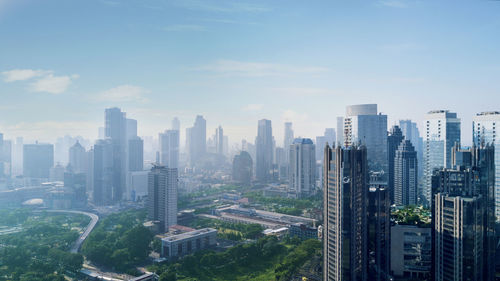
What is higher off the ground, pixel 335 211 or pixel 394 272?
pixel 335 211

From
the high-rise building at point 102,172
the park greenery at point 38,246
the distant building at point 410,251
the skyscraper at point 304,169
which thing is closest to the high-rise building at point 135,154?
the high-rise building at point 102,172

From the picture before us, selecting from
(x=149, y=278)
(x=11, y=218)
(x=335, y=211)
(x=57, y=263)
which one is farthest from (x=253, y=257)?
(x=11, y=218)

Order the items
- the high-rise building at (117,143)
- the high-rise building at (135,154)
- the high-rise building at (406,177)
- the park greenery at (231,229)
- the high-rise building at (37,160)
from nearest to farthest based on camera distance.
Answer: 1. the park greenery at (231,229)
2. the high-rise building at (406,177)
3. the high-rise building at (37,160)
4. the high-rise building at (117,143)
5. the high-rise building at (135,154)

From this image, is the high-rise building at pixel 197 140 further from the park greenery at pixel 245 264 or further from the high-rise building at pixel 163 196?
the park greenery at pixel 245 264

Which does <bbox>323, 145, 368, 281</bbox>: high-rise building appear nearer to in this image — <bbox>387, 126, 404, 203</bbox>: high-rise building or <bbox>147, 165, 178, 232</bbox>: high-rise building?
<bbox>147, 165, 178, 232</bbox>: high-rise building

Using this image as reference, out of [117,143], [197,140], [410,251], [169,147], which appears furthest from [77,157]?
[410,251]

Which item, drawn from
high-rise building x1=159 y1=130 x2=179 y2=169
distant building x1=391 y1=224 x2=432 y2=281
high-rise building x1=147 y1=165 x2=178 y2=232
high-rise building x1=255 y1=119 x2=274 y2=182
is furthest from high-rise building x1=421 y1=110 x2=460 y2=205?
high-rise building x1=159 y1=130 x2=179 y2=169

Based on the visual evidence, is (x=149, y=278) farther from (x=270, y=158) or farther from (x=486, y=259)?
(x=270, y=158)
